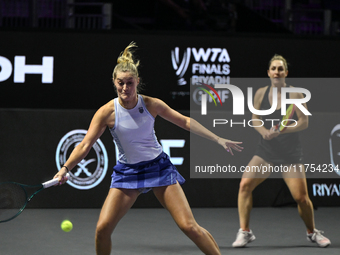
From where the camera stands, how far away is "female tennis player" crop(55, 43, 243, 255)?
372 cm

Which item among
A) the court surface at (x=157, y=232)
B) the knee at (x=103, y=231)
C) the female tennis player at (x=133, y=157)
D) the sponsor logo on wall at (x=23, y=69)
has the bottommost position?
the court surface at (x=157, y=232)

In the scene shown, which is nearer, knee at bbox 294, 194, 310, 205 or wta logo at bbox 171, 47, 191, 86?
knee at bbox 294, 194, 310, 205

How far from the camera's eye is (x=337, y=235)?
5941 millimetres

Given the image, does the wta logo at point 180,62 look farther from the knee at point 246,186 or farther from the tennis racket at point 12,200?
the tennis racket at point 12,200

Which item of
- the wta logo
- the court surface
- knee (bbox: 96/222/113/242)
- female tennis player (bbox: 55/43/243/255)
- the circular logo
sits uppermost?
the wta logo

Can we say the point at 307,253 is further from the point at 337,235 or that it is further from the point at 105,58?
the point at 105,58

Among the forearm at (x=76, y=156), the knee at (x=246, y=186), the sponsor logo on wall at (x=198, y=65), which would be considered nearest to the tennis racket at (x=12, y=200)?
the forearm at (x=76, y=156)

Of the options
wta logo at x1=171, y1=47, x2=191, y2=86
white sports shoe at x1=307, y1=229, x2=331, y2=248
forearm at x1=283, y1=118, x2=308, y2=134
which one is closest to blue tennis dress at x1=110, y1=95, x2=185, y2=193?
forearm at x1=283, y1=118, x2=308, y2=134

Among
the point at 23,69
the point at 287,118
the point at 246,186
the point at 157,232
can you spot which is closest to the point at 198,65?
the point at 23,69

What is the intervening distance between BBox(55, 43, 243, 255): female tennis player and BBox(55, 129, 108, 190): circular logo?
3.38 m

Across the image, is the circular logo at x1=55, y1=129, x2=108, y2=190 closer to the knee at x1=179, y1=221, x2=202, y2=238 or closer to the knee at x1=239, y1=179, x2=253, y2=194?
the knee at x1=239, y1=179, x2=253, y2=194

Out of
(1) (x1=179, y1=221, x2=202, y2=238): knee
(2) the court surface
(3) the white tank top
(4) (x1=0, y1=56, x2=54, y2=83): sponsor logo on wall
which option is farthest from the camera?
(4) (x1=0, y1=56, x2=54, y2=83): sponsor logo on wall

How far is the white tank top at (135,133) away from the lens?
3.85m

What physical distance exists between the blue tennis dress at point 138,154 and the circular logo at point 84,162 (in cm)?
339
